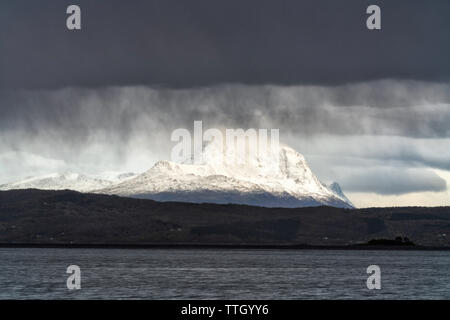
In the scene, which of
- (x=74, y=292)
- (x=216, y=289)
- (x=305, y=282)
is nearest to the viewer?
(x=74, y=292)

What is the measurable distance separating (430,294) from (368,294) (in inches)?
441

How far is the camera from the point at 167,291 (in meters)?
130

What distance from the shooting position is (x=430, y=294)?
434 feet
